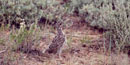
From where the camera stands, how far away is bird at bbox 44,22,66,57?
171 inches

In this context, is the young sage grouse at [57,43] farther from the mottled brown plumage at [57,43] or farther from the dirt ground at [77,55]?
the dirt ground at [77,55]

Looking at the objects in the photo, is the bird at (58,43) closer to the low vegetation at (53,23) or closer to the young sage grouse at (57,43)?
the young sage grouse at (57,43)

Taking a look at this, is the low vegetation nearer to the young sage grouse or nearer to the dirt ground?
the dirt ground

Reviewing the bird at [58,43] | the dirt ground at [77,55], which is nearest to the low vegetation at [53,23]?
the dirt ground at [77,55]

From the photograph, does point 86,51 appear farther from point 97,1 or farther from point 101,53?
point 97,1

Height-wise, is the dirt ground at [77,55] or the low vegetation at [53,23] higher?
the low vegetation at [53,23]

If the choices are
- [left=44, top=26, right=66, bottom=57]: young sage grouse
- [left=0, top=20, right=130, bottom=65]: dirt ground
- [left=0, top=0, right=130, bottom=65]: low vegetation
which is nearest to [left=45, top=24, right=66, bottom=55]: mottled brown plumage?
[left=44, top=26, right=66, bottom=57]: young sage grouse

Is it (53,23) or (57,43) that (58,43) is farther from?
(53,23)

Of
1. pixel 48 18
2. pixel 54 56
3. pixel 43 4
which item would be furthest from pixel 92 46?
pixel 43 4

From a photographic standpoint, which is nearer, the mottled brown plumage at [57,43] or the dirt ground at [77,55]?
the dirt ground at [77,55]

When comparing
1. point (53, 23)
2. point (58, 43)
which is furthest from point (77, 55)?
point (53, 23)

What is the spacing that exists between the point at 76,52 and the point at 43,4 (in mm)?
1762

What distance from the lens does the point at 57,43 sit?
4.36 meters

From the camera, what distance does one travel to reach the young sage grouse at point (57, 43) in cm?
434
